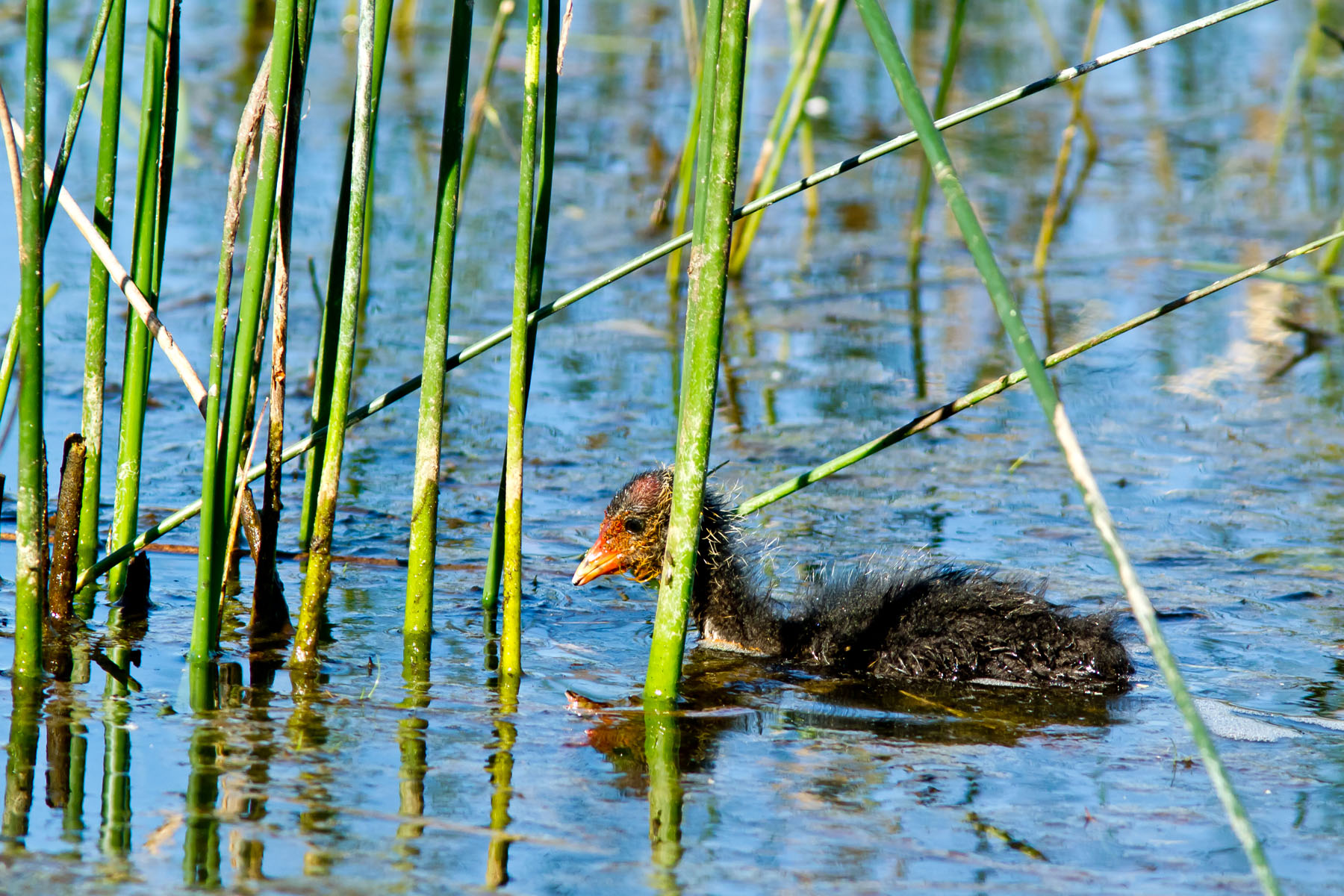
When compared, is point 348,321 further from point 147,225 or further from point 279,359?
point 147,225

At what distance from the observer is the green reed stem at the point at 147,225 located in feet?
11.1

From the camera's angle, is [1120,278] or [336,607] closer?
[336,607]

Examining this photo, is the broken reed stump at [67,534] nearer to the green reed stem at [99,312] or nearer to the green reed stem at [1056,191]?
the green reed stem at [99,312]

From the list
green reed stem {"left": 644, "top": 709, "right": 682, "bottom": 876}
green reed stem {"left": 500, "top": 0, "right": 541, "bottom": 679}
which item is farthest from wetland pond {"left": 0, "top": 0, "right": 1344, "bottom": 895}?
green reed stem {"left": 500, "top": 0, "right": 541, "bottom": 679}

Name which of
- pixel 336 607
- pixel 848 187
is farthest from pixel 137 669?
pixel 848 187

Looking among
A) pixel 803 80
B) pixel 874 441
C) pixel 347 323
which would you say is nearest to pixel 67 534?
pixel 347 323

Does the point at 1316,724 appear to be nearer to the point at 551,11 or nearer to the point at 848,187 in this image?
the point at 551,11

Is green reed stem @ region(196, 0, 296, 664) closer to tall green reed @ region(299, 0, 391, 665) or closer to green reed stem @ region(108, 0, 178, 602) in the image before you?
tall green reed @ region(299, 0, 391, 665)

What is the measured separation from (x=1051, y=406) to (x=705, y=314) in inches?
32.4

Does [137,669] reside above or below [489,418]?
below

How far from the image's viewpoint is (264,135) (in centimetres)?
311

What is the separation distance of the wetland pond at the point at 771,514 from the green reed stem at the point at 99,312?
0.92 feet

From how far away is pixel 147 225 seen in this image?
3.49 m

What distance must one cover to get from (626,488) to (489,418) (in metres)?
1.74
